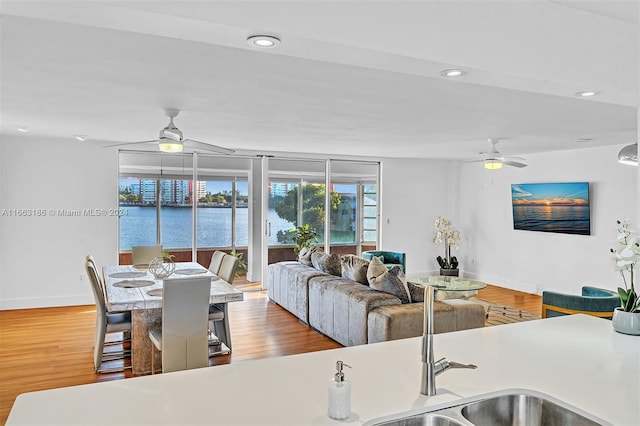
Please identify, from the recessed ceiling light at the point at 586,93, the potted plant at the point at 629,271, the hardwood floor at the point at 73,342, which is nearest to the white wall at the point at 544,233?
the hardwood floor at the point at 73,342

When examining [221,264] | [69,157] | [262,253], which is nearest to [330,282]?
[221,264]

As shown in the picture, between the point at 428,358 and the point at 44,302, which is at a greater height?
the point at 428,358

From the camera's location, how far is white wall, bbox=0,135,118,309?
6367mm

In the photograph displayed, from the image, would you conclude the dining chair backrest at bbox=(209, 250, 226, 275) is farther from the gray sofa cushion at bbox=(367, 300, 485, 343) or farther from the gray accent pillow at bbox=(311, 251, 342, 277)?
the gray sofa cushion at bbox=(367, 300, 485, 343)

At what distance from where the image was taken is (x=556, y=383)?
174 centimetres

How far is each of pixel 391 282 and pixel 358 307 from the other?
418 millimetres

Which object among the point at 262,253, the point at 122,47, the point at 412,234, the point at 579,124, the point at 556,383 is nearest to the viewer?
the point at 556,383

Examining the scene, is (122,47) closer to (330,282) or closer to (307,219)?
(330,282)

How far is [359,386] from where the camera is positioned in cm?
167

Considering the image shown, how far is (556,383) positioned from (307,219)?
268 inches

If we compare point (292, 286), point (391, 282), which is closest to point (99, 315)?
point (292, 286)

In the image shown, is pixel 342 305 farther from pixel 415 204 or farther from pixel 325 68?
pixel 415 204

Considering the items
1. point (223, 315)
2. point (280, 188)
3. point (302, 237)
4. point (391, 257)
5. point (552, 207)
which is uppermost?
point (280, 188)

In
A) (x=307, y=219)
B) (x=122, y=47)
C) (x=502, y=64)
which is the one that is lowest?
(x=307, y=219)
